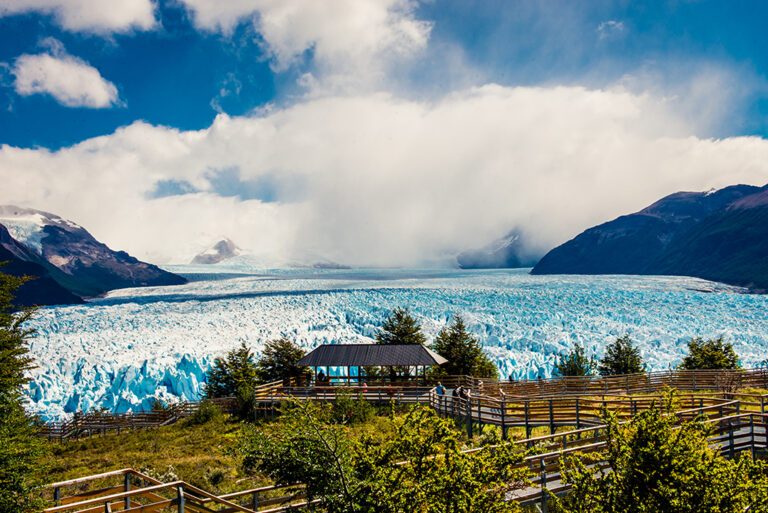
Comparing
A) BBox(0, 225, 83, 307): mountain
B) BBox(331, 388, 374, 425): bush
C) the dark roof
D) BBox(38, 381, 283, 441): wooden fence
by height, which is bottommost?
BBox(38, 381, 283, 441): wooden fence

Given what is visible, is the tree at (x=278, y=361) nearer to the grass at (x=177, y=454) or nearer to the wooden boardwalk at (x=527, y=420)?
the wooden boardwalk at (x=527, y=420)

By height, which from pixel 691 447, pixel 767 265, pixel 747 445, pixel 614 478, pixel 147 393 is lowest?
pixel 147 393

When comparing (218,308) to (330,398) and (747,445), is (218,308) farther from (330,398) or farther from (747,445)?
(747,445)

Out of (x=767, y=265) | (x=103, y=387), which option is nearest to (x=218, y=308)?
(x=103, y=387)

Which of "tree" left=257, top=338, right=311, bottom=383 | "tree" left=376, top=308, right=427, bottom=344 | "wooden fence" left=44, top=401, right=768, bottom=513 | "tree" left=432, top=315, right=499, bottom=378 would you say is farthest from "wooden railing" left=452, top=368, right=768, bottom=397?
"tree" left=257, top=338, right=311, bottom=383

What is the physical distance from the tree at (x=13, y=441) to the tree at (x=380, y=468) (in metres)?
5.33

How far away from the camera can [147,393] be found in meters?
38.1

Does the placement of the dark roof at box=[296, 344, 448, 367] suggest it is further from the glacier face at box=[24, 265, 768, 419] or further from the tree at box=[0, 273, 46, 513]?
the tree at box=[0, 273, 46, 513]

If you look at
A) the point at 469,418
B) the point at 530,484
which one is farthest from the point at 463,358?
the point at 530,484

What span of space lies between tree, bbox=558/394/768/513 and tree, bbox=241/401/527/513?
1.19 meters

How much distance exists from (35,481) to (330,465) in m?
6.99

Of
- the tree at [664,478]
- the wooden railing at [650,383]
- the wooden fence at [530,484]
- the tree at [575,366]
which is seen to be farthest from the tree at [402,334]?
the tree at [664,478]

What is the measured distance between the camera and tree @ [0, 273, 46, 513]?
9.75 meters

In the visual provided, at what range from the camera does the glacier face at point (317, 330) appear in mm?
38562
